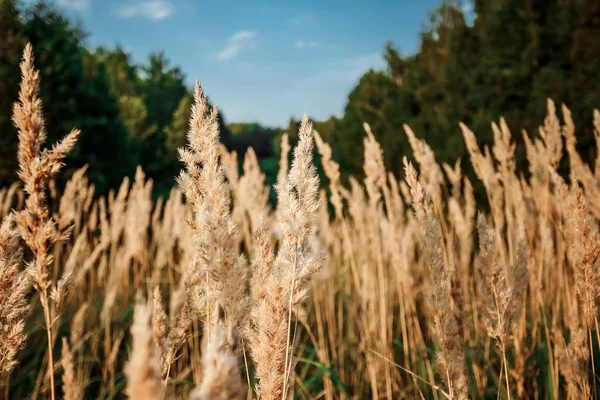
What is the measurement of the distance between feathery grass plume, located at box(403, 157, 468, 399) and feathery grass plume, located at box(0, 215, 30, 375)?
1.08 metres

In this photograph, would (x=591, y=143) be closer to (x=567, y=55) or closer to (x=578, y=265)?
(x=567, y=55)

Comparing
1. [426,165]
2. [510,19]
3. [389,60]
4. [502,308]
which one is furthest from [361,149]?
[502,308]

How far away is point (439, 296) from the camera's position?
1.31m

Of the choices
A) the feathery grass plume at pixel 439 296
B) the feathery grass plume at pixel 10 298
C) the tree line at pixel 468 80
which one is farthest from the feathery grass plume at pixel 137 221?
the tree line at pixel 468 80

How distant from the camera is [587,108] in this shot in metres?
7.79

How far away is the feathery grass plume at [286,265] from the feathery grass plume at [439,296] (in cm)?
42

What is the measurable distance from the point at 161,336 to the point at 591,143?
882cm

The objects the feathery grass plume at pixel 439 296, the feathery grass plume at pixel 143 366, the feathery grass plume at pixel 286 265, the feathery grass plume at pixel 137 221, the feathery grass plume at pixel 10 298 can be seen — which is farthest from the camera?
the feathery grass plume at pixel 137 221

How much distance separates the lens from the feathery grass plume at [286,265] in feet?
2.95

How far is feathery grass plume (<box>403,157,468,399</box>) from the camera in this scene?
1.31 metres

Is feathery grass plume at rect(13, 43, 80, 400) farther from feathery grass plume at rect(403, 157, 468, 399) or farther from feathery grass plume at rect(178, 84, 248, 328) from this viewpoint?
feathery grass plume at rect(403, 157, 468, 399)

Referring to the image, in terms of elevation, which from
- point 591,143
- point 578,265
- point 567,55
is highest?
point 567,55

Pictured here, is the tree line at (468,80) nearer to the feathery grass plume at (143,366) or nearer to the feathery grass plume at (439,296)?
the feathery grass plume at (439,296)

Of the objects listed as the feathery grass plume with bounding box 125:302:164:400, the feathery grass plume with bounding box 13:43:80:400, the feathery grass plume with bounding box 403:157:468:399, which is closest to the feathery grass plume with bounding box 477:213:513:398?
the feathery grass plume with bounding box 403:157:468:399
